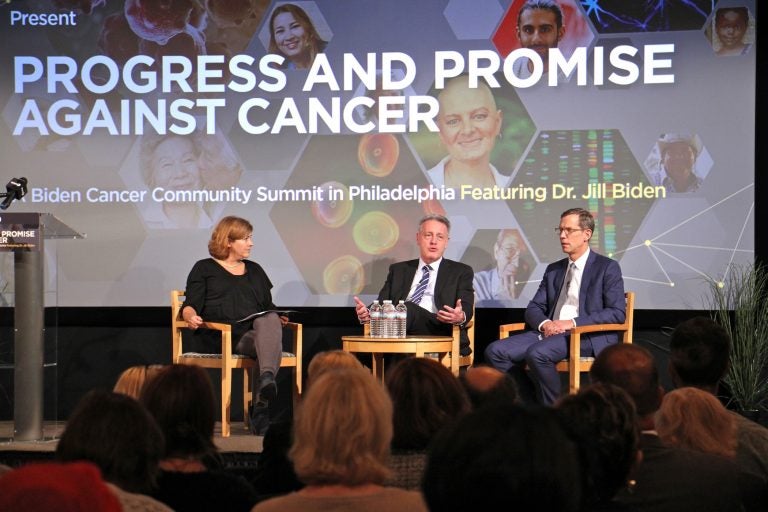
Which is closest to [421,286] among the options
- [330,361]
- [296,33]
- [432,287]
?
[432,287]

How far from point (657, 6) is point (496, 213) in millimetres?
1538

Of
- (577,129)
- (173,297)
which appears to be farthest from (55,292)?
(577,129)

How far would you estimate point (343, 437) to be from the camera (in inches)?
69.2

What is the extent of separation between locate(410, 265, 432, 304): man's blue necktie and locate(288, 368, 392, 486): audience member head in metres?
4.22

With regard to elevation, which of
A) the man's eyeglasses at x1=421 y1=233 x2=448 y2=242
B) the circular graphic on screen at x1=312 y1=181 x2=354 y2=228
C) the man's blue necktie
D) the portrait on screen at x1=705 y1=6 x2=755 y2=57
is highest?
the portrait on screen at x1=705 y1=6 x2=755 y2=57

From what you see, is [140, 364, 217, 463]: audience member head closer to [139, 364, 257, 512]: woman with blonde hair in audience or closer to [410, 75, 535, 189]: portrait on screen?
[139, 364, 257, 512]: woman with blonde hair in audience

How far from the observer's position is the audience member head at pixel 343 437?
176 cm

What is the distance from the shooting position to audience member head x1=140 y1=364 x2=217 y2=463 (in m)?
2.20

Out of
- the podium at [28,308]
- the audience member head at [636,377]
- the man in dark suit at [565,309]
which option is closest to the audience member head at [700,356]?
the audience member head at [636,377]

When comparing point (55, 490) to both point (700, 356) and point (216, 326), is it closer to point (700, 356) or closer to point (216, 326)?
point (700, 356)

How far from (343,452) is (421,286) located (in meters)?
4.30

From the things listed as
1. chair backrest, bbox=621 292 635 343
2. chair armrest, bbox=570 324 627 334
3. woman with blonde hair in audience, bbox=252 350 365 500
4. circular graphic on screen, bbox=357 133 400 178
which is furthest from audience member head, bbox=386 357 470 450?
circular graphic on screen, bbox=357 133 400 178

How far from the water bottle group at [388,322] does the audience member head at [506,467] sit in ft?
15.0

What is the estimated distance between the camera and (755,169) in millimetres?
6148
